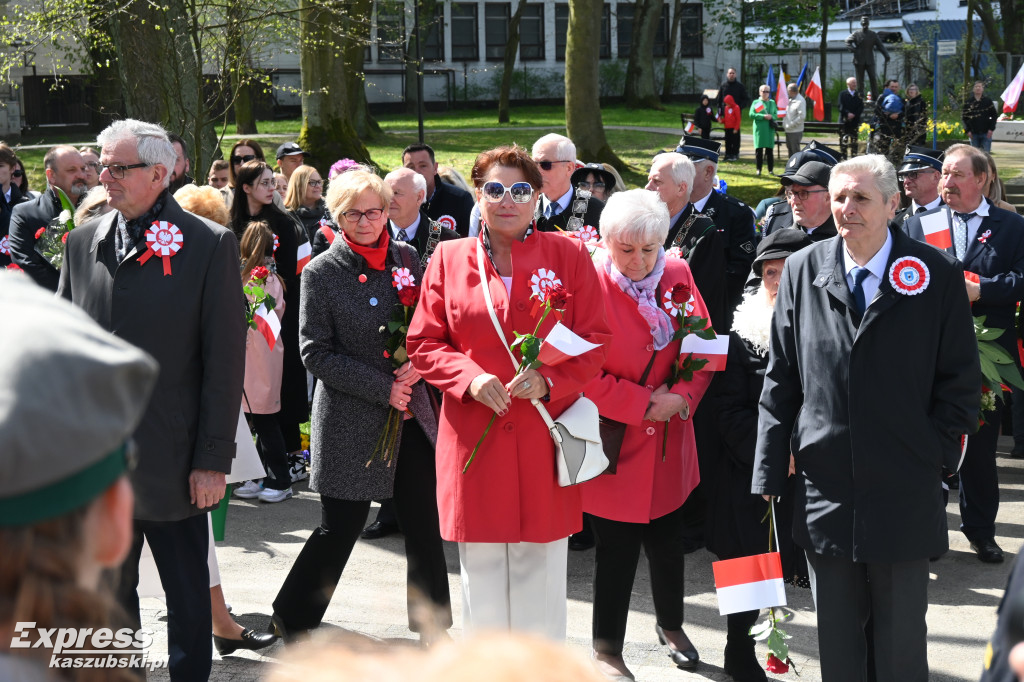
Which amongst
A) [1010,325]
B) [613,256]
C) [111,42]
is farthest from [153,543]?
[111,42]

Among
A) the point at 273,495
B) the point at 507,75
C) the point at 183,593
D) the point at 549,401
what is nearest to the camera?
the point at 183,593

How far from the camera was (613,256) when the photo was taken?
17.1 ft

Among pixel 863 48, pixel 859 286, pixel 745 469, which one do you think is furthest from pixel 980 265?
pixel 863 48

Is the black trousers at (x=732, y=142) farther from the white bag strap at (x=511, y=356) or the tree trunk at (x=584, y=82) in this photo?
the white bag strap at (x=511, y=356)

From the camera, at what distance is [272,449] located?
7773 mm

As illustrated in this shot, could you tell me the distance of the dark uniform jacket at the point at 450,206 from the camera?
8320 millimetres

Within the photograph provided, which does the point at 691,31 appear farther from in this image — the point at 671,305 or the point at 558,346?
Result: the point at 558,346

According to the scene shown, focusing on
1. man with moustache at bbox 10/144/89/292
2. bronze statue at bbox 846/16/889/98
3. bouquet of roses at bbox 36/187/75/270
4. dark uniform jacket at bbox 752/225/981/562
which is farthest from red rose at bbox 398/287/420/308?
bronze statue at bbox 846/16/889/98

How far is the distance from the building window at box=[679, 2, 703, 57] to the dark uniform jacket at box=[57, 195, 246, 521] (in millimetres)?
50682

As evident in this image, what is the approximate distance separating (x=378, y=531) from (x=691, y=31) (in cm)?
4991

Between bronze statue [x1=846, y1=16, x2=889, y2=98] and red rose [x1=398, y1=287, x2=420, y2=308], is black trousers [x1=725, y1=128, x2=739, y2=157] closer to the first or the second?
bronze statue [x1=846, y1=16, x2=889, y2=98]

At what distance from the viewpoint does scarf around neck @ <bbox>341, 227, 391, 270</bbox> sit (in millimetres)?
5215

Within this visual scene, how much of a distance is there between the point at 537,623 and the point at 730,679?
40.1 inches

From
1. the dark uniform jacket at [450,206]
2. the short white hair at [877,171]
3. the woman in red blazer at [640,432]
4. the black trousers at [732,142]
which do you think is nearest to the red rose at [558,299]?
the woman in red blazer at [640,432]
